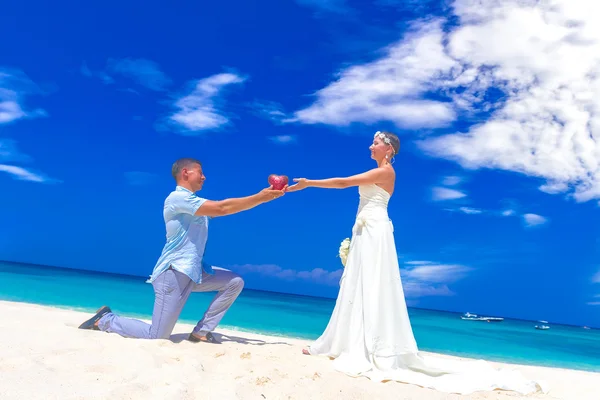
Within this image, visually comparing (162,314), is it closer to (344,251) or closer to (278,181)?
(278,181)

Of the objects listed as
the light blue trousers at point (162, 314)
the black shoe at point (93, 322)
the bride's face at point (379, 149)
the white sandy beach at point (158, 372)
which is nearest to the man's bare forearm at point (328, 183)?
the bride's face at point (379, 149)

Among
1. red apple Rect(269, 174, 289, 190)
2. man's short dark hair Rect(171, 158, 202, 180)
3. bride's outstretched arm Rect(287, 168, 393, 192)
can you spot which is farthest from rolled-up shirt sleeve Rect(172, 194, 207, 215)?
bride's outstretched arm Rect(287, 168, 393, 192)

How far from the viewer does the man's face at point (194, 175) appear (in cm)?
526

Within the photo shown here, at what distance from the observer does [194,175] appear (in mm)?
5266

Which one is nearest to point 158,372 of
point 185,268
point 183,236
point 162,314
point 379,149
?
point 162,314

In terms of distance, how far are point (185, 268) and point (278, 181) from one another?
54.0 inches

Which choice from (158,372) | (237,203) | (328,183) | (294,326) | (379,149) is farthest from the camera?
(294,326)

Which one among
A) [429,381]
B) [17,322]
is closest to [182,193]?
[17,322]

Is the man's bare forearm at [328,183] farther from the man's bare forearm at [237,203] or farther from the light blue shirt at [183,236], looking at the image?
the light blue shirt at [183,236]

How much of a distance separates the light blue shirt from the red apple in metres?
0.79

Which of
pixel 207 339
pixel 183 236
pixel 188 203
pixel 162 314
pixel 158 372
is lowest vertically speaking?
pixel 158 372

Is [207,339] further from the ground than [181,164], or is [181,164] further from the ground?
[181,164]

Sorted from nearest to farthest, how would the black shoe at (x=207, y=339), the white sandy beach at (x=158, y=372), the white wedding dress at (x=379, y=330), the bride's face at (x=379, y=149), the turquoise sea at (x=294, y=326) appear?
the white sandy beach at (x=158, y=372) < the white wedding dress at (x=379, y=330) < the black shoe at (x=207, y=339) < the bride's face at (x=379, y=149) < the turquoise sea at (x=294, y=326)

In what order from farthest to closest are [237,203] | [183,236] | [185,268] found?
1. [183,236]
2. [185,268]
3. [237,203]
